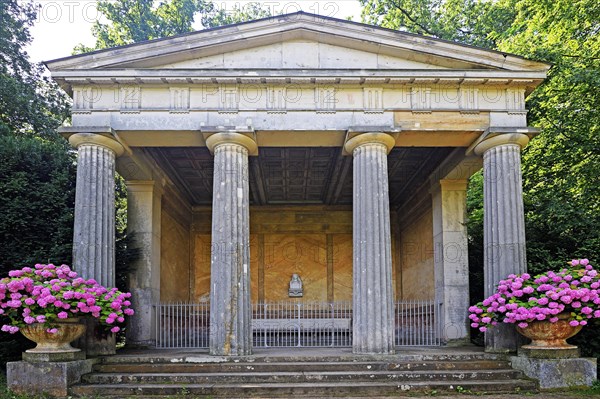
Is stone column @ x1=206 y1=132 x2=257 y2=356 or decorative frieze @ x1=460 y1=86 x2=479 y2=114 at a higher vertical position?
decorative frieze @ x1=460 y1=86 x2=479 y2=114

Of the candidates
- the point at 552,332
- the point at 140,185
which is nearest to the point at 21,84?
the point at 140,185

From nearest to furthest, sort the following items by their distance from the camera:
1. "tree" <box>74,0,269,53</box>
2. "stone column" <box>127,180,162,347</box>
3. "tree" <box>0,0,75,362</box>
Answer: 1. "tree" <box>0,0,75,362</box>
2. "stone column" <box>127,180,162,347</box>
3. "tree" <box>74,0,269,53</box>

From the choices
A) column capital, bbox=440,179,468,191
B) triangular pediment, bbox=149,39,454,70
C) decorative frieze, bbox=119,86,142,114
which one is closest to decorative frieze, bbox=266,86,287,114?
triangular pediment, bbox=149,39,454,70

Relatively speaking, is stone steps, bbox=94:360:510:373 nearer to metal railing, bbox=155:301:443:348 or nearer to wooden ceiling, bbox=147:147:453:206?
metal railing, bbox=155:301:443:348

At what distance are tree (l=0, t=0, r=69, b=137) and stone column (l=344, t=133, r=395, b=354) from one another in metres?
13.1

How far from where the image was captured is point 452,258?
53.1ft

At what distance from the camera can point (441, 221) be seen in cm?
1650

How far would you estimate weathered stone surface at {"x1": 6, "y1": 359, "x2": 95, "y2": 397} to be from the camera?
10.5m

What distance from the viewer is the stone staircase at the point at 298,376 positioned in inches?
418

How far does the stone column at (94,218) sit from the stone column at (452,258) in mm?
8729

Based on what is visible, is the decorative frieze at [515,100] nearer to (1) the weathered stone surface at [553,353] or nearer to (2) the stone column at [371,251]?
(2) the stone column at [371,251]

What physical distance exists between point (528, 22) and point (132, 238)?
14326 millimetres

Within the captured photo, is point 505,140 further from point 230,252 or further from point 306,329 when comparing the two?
point 306,329

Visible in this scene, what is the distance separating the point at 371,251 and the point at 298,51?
478cm
